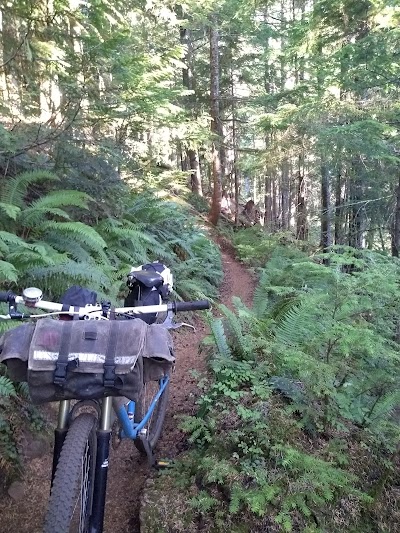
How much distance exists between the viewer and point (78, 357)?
2.08 meters

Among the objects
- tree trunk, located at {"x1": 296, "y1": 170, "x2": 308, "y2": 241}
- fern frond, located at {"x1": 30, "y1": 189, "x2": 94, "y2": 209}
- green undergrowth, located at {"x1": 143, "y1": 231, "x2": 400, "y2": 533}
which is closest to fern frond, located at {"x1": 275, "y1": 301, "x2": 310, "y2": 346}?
green undergrowth, located at {"x1": 143, "y1": 231, "x2": 400, "y2": 533}

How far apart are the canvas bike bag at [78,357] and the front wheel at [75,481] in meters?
0.25

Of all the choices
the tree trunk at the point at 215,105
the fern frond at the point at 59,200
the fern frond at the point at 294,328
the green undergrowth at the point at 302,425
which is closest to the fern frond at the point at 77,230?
the fern frond at the point at 59,200

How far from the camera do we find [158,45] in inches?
482

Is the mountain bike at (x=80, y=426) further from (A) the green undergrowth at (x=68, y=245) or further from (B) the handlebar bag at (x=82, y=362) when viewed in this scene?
(A) the green undergrowth at (x=68, y=245)

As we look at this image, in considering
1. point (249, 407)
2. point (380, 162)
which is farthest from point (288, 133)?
point (249, 407)

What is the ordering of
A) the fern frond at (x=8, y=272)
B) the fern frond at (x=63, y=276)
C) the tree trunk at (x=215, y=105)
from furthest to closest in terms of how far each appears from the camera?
the tree trunk at (x=215, y=105) → the fern frond at (x=63, y=276) → the fern frond at (x=8, y=272)

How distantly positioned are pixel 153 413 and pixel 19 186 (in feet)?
13.3

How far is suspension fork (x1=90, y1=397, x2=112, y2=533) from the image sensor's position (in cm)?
232

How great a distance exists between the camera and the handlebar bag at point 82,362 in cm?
207

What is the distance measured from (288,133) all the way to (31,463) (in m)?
10.7

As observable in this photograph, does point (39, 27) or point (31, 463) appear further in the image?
point (39, 27)

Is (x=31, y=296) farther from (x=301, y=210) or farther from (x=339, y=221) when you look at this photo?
(x=301, y=210)

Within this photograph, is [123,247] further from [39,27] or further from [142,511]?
[142,511]
